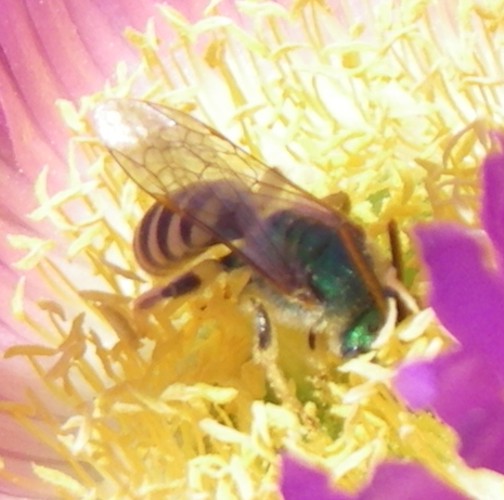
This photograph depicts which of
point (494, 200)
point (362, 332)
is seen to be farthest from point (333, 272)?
point (494, 200)

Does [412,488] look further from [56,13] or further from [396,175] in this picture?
[56,13]

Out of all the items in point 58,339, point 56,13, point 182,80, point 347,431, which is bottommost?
point 347,431

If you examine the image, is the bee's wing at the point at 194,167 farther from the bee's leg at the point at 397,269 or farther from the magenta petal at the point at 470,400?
the magenta petal at the point at 470,400

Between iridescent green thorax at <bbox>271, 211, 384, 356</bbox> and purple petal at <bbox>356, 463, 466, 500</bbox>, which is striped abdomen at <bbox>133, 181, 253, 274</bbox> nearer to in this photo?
iridescent green thorax at <bbox>271, 211, 384, 356</bbox>

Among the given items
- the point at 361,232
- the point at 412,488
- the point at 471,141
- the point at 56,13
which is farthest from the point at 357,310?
the point at 56,13

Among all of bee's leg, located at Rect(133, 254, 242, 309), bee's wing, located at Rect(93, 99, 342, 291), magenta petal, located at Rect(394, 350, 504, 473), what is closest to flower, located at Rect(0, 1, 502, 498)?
bee's leg, located at Rect(133, 254, 242, 309)

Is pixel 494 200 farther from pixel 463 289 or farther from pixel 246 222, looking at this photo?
pixel 246 222

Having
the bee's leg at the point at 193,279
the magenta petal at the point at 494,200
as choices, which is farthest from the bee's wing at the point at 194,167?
the magenta petal at the point at 494,200
